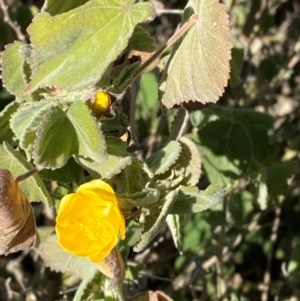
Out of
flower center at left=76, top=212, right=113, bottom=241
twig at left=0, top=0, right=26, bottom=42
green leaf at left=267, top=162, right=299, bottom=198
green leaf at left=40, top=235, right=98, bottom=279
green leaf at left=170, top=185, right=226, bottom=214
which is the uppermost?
twig at left=0, top=0, right=26, bottom=42

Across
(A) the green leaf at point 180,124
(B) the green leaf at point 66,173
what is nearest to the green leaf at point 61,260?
(B) the green leaf at point 66,173

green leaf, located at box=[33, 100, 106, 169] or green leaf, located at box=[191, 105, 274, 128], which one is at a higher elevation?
green leaf, located at box=[33, 100, 106, 169]

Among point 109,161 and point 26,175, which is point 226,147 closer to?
point 109,161

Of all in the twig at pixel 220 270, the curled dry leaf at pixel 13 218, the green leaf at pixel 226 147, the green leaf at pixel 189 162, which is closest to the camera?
the curled dry leaf at pixel 13 218

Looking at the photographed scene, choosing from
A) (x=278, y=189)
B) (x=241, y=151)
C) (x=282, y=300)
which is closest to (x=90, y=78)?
(x=241, y=151)

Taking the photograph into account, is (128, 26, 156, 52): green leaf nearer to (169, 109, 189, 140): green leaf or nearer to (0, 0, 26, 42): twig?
(169, 109, 189, 140): green leaf

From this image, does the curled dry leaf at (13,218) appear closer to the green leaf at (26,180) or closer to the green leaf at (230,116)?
the green leaf at (26,180)

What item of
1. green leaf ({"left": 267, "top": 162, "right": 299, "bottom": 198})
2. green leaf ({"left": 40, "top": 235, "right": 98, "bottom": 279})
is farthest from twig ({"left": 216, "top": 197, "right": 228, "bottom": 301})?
green leaf ({"left": 40, "top": 235, "right": 98, "bottom": 279})

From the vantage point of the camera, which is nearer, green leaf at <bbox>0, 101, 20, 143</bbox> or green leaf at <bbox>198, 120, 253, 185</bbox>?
green leaf at <bbox>0, 101, 20, 143</bbox>
